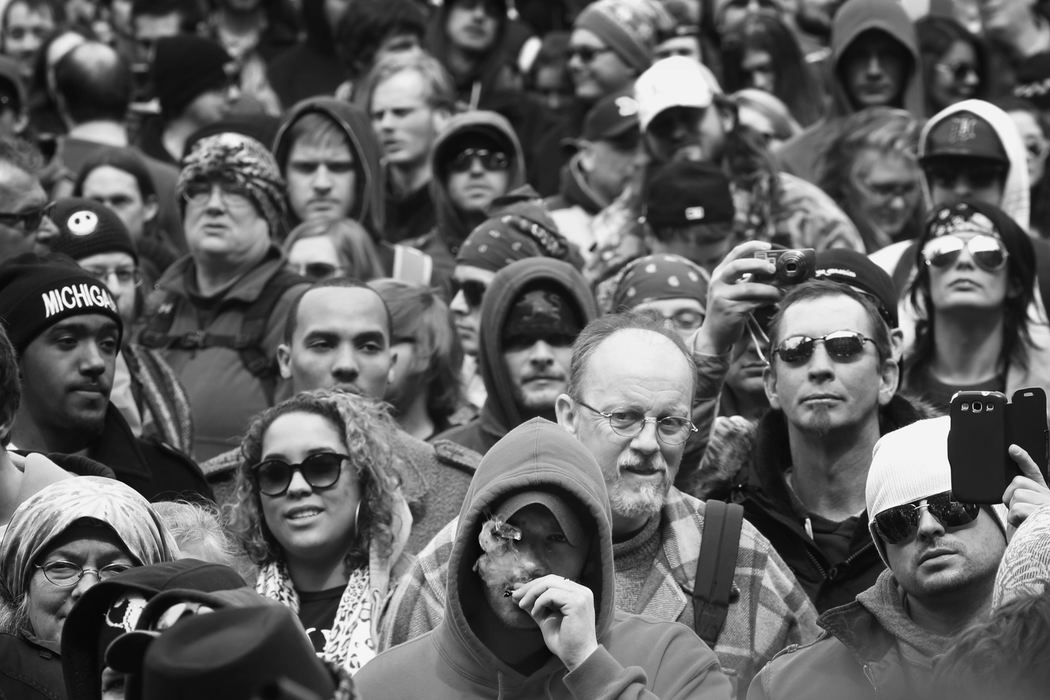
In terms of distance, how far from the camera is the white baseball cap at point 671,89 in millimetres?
9664

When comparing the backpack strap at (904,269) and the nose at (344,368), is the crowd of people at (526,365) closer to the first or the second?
the nose at (344,368)

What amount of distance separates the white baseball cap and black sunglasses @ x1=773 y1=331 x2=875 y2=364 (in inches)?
118

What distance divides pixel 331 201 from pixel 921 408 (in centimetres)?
358

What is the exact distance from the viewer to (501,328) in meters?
7.84

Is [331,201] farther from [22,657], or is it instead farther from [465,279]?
[22,657]

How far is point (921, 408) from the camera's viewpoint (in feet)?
23.2

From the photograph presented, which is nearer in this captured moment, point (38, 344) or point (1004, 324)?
point (38, 344)

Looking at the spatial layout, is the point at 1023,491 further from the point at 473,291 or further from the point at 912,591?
the point at 473,291

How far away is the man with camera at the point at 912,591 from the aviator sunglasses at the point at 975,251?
2.15m

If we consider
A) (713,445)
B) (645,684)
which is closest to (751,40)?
(713,445)

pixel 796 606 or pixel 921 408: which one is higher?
pixel 921 408

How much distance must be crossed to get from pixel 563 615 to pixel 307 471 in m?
1.76

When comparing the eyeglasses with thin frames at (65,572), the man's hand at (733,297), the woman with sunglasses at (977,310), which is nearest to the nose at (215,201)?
the man's hand at (733,297)

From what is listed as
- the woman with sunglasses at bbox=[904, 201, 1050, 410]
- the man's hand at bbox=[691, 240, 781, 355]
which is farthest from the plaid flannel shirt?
the woman with sunglasses at bbox=[904, 201, 1050, 410]
